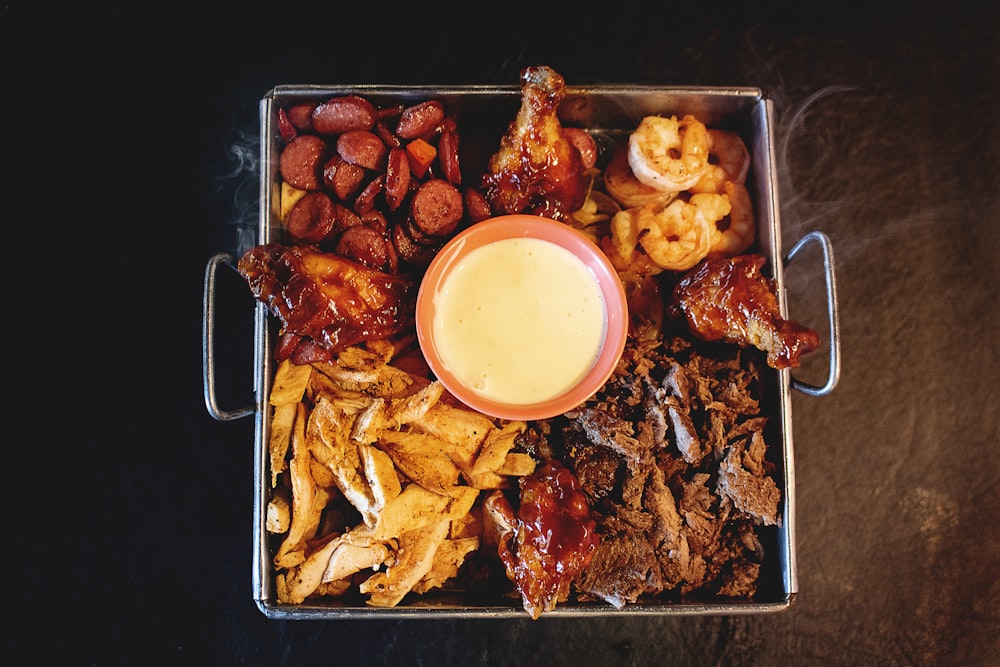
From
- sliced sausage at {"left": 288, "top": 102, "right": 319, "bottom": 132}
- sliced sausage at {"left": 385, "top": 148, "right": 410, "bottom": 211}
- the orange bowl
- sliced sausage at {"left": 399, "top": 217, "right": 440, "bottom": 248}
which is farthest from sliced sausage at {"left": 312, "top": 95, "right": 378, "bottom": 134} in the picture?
the orange bowl

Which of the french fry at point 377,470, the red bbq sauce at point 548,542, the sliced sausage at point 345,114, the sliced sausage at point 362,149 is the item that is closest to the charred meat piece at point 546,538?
the red bbq sauce at point 548,542

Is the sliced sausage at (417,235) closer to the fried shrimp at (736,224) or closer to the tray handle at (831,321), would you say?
the fried shrimp at (736,224)

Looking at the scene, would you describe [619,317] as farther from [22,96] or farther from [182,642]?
[22,96]

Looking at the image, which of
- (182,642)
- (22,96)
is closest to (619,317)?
(182,642)

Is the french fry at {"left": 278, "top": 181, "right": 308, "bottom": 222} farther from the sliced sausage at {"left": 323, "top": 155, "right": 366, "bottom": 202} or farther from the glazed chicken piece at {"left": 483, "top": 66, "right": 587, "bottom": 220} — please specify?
the glazed chicken piece at {"left": 483, "top": 66, "right": 587, "bottom": 220}

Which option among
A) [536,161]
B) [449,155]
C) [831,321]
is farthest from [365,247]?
[831,321]

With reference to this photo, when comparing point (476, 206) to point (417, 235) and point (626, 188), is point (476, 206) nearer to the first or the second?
point (417, 235)
